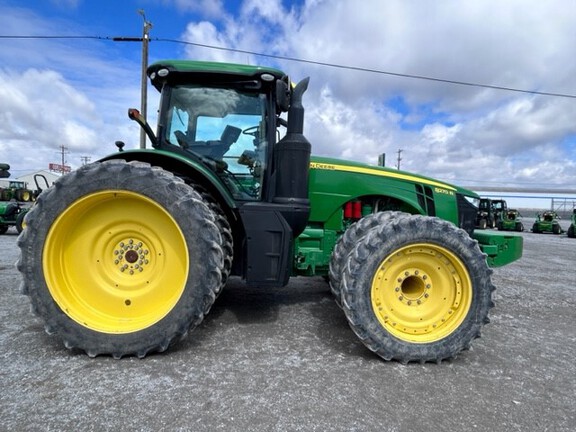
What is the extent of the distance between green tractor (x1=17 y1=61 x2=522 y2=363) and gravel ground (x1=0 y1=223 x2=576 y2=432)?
0.77 ft

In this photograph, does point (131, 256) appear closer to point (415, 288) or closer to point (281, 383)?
point (281, 383)

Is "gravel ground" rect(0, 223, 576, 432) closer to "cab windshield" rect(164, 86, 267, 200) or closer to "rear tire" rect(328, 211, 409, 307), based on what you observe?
"rear tire" rect(328, 211, 409, 307)

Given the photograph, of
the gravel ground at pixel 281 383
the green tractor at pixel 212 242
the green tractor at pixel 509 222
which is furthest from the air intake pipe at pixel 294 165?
the green tractor at pixel 509 222

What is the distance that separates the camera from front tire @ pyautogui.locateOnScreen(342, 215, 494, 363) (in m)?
2.86

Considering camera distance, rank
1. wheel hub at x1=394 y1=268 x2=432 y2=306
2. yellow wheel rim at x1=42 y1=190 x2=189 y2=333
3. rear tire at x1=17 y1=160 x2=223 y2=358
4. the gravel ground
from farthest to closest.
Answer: wheel hub at x1=394 y1=268 x2=432 y2=306, yellow wheel rim at x1=42 y1=190 x2=189 y2=333, rear tire at x1=17 y1=160 x2=223 y2=358, the gravel ground

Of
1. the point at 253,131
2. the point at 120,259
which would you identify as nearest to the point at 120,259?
the point at 120,259

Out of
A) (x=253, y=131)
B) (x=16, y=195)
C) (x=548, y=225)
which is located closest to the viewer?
(x=253, y=131)

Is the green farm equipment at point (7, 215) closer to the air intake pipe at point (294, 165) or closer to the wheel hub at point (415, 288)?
the air intake pipe at point (294, 165)

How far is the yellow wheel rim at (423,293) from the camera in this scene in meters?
2.98

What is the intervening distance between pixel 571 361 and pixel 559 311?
1.88 metres

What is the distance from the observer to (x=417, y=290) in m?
3.13

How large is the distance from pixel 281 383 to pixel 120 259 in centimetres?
163

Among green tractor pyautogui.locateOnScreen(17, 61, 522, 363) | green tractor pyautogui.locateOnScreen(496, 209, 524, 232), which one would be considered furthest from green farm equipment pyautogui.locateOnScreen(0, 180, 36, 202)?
green tractor pyautogui.locateOnScreen(496, 209, 524, 232)

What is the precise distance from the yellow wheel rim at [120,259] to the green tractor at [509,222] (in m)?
24.0
